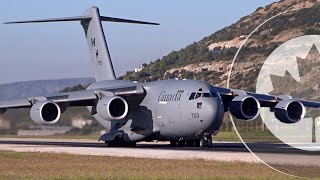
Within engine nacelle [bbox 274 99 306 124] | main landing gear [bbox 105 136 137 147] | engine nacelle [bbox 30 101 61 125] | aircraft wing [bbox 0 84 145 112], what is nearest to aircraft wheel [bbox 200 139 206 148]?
aircraft wing [bbox 0 84 145 112]

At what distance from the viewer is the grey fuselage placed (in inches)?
1430

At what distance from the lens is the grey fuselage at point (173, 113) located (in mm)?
36312

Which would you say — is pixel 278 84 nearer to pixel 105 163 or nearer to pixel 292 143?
pixel 292 143

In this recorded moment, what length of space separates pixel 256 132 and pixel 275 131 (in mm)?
2427

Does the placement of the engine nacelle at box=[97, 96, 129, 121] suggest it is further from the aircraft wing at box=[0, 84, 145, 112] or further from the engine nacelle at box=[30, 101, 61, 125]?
the engine nacelle at box=[30, 101, 61, 125]

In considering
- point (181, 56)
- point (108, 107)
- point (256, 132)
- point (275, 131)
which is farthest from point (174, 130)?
point (181, 56)

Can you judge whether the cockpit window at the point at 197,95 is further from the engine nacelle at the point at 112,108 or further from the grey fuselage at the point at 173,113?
the engine nacelle at the point at 112,108

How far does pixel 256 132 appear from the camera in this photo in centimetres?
1658

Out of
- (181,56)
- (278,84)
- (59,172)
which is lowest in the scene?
(59,172)

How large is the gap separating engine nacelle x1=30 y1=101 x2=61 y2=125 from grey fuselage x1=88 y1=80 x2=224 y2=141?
3.44 m

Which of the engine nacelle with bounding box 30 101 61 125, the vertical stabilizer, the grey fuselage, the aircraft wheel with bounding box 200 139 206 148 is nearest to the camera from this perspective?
the grey fuselage
